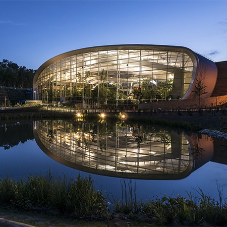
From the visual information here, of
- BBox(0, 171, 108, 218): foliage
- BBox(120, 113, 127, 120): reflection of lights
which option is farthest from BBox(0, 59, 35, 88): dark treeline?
BBox(0, 171, 108, 218): foliage

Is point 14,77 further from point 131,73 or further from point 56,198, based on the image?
point 56,198

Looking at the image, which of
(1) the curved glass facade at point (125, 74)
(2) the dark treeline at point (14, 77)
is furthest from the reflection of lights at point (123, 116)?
(2) the dark treeline at point (14, 77)

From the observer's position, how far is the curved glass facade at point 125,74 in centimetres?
3763

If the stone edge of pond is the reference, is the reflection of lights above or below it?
above

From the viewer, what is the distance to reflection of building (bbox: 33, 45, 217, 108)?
1459 inches

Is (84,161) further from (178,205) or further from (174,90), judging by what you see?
(174,90)

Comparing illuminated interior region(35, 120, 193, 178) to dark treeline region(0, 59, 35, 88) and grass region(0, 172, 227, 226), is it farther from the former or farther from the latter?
dark treeline region(0, 59, 35, 88)

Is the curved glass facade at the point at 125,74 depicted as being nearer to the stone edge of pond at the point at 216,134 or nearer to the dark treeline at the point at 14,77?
the stone edge of pond at the point at 216,134

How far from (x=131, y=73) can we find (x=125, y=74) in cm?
117

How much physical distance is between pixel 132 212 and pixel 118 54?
38780 mm

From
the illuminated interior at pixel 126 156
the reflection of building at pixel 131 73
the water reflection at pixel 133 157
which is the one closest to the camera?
the water reflection at pixel 133 157

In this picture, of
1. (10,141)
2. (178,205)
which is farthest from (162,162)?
(10,141)

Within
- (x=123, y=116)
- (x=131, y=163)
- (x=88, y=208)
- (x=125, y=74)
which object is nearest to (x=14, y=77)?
(x=125, y=74)

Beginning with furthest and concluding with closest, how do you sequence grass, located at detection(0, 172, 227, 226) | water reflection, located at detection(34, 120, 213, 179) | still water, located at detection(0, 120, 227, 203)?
water reflection, located at detection(34, 120, 213, 179)
still water, located at detection(0, 120, 227, 203)
grass, located at detection(0, 172, 227, 226)
